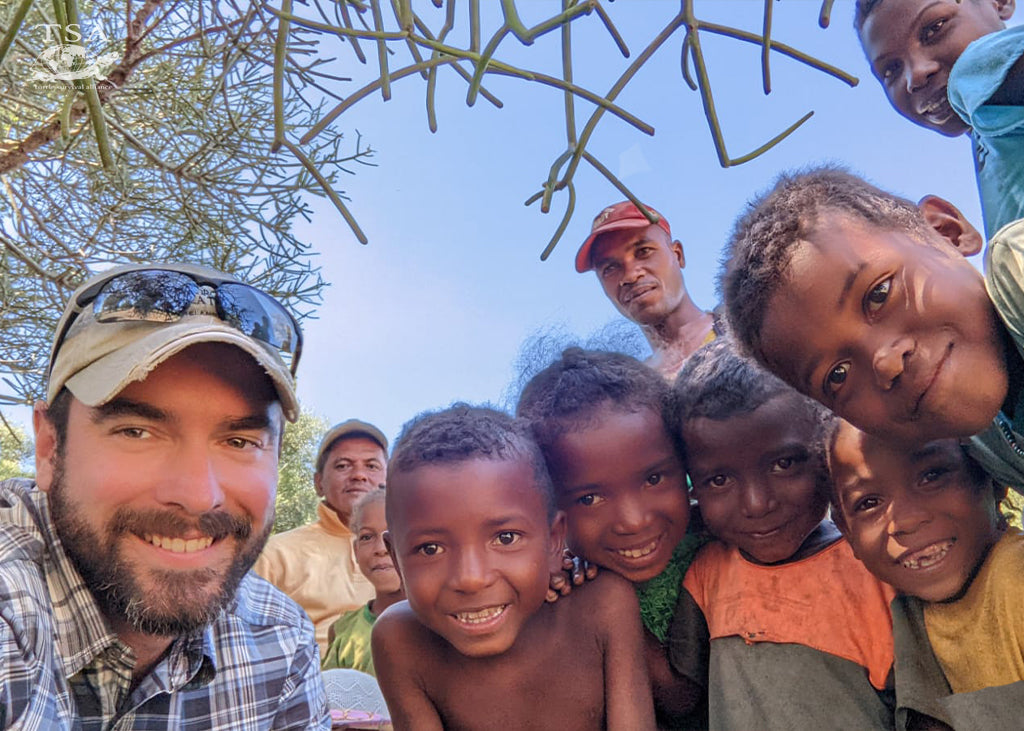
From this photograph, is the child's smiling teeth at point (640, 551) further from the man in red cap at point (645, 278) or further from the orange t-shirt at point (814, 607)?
the man in red cap at point (645, 278)

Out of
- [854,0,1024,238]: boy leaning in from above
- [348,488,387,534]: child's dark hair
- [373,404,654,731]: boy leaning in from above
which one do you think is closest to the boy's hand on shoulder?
[373,404,654,731]: boy leaning in from above

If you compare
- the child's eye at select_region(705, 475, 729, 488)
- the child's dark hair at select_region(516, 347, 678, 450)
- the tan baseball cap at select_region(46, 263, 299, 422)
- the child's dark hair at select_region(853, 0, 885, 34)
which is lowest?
the child's eye at select_region(705, 475, 729, 488)

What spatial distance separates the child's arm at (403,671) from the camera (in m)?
1.82

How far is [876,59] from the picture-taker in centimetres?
241

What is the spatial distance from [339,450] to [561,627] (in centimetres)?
367

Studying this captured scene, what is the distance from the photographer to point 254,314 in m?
1.78

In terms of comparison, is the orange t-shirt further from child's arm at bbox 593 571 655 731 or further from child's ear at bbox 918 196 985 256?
child's ear at bbox 918 196 985 256

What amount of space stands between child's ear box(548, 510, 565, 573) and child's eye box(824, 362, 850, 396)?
2.39ft

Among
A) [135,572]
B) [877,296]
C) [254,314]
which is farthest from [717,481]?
[135,572]

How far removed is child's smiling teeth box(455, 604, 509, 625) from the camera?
1.75m

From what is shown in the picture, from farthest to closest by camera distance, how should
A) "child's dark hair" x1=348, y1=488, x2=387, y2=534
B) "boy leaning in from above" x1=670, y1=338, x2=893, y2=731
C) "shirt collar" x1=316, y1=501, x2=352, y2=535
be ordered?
1. "shirt collar" x1=316, y1=501, x2=352, y2=535
2. "child's dark hair" x1=348, y1=488, x2=387, y2=534
3. "boy leaning in from above" x1=670, y1=338, x2=893, y2=731

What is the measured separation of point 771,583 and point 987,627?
0.42m

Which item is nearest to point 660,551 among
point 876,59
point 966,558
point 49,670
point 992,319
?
point 966,558

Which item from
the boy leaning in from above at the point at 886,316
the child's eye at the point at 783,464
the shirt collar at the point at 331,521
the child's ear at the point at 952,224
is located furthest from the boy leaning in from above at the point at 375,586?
the child's ear at the point at 952,224
